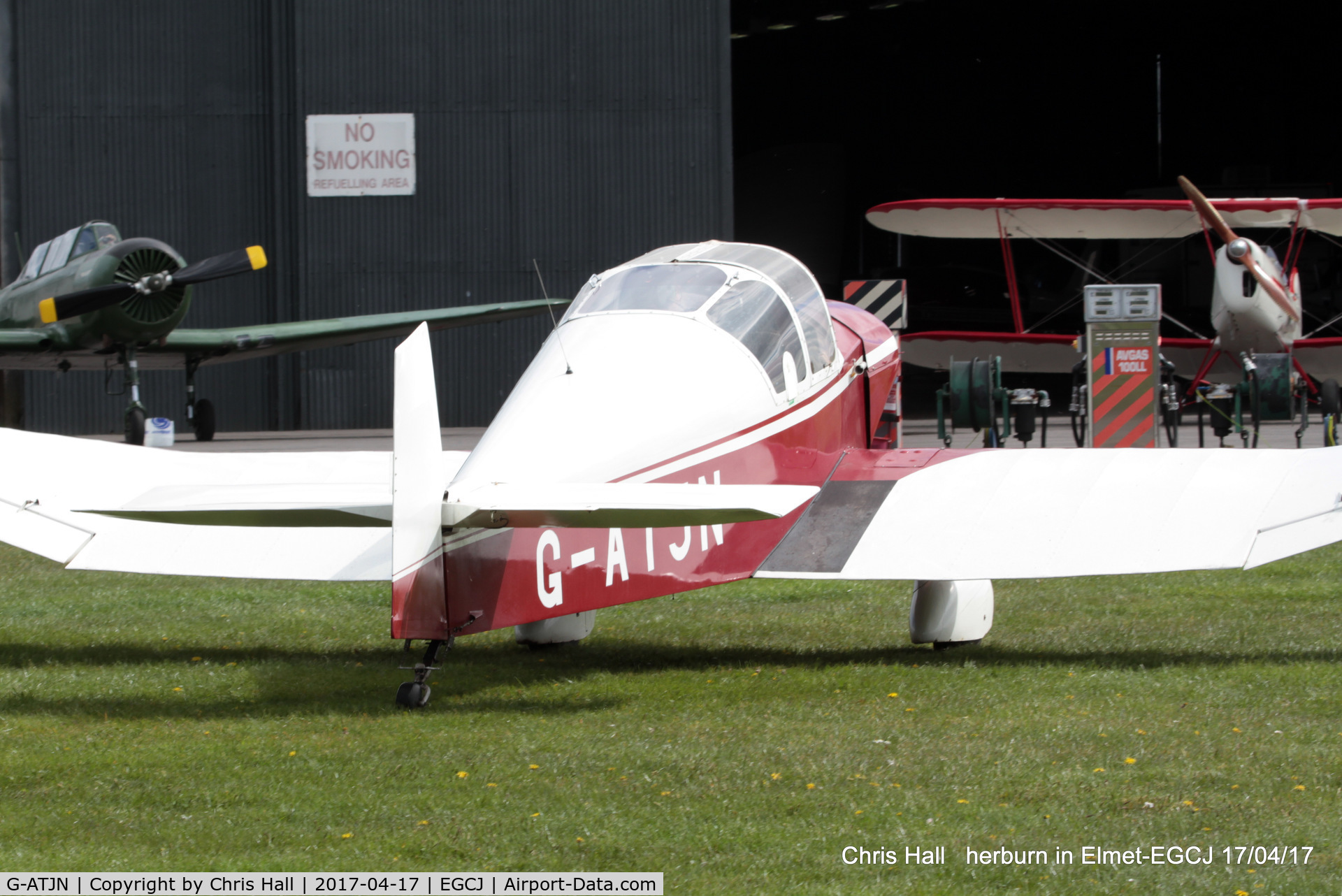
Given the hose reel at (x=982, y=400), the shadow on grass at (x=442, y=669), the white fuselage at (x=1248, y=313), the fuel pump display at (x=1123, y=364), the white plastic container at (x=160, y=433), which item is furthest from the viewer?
the white plastic container at (x=160, y=433)

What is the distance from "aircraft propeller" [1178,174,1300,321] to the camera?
1967cm

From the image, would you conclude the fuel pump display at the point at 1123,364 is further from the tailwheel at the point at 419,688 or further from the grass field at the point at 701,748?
the tailwheel at the point at 419,688

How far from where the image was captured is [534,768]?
15.9ft

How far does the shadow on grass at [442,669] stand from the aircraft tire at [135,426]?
486 inches

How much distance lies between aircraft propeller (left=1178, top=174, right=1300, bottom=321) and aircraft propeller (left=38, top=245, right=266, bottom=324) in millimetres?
12722

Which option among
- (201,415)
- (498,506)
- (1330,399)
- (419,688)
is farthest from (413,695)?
(201,415)

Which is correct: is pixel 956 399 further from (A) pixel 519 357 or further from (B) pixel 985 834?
(B) pixel 985 834

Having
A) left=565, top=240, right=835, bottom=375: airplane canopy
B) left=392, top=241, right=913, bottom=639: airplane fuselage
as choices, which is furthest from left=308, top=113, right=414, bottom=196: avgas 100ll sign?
left=392, top=241, right=913, bottom=639: airplane fuselage

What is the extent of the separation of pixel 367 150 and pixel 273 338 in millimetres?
4398

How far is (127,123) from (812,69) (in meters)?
22.4

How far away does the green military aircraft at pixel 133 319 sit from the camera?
66.7 feet

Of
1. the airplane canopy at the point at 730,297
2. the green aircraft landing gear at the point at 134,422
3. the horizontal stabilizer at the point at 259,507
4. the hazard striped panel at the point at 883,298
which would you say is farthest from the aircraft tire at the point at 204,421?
the horizontal stabilizer at the point at 259,507

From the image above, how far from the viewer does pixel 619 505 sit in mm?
5004

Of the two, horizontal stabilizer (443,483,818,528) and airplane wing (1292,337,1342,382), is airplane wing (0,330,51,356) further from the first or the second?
airplane wing (1292,337,1342,382)
